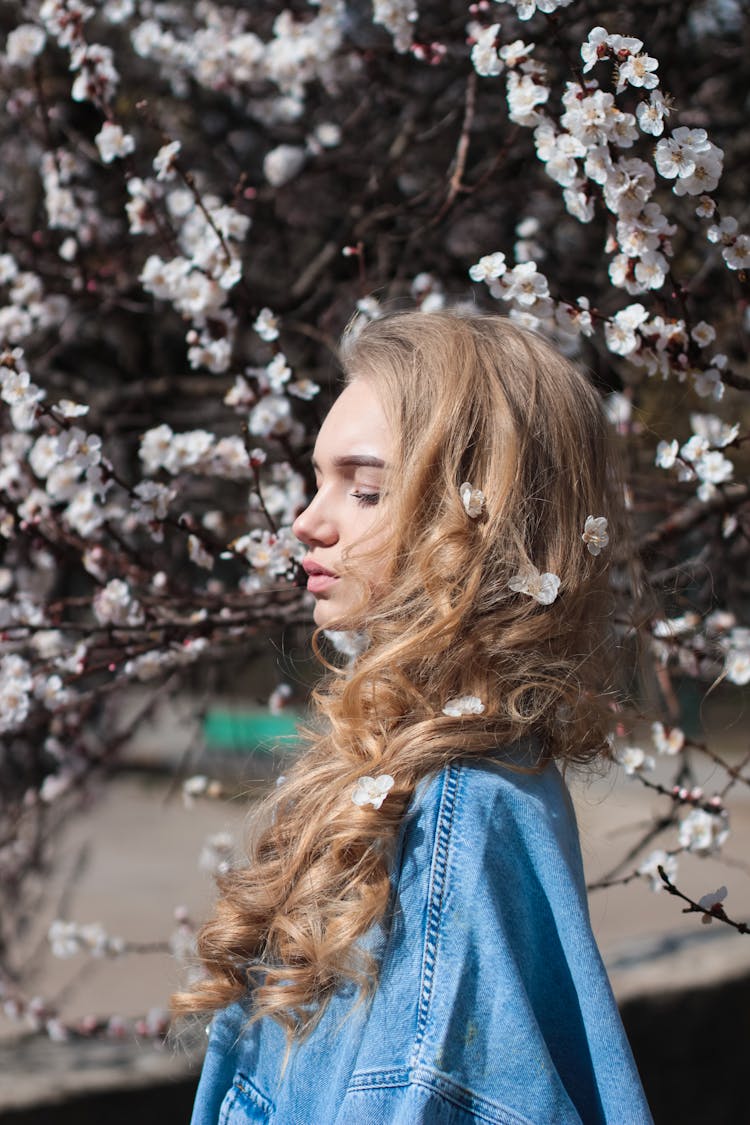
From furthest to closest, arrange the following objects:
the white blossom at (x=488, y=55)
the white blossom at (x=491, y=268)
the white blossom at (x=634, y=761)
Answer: the white blossom at (x=634, y=761)
the white blossom at (x=488, y=55)
the white blossom at (x=491, y=268)

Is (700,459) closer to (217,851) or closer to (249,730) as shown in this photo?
(217,851)

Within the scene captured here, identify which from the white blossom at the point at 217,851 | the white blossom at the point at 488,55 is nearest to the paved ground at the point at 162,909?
the white blossom at the point at 217,851

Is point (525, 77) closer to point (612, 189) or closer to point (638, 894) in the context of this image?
point (612, 189)

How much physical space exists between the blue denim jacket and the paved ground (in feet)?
1.27

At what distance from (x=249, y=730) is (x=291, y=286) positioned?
7.68ft

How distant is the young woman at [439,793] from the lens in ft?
3.58

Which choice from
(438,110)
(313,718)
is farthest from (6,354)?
(438,110)

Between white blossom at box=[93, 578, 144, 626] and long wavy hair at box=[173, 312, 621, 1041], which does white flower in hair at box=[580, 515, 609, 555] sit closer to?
long wavy hair at box=[173, 312, 621, 1041]

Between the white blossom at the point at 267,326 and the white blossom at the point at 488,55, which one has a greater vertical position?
the white blossom at the point at 488,55

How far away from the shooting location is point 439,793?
117cm

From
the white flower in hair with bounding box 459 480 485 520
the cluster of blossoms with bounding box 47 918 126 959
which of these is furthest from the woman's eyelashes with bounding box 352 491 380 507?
the cluster of blossoms with bounding box 47 918 126 959

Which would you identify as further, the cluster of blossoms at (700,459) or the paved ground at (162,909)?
the paved ground at (162,909)

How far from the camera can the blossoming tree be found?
1.65 m

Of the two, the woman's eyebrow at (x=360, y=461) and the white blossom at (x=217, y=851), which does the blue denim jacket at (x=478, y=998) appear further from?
the white blossom at (x=217, y=851)
